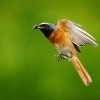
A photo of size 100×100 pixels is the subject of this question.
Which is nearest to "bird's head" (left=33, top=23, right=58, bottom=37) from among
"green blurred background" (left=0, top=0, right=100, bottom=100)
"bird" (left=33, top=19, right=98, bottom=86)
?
"bird" (left=33, top=19, right=98, bottom=86)

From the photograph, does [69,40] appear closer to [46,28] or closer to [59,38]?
[59,38]

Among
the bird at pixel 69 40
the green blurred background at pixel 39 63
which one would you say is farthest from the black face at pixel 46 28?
the green blurred background at pixel 39 63

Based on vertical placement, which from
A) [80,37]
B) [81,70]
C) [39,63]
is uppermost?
[39,63]

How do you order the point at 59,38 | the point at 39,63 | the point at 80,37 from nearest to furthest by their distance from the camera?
the point at 80,37 → the point at 59,38 → the point at 39,63

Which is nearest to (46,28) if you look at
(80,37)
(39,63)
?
(80,37)

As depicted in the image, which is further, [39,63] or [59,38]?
[39,63]

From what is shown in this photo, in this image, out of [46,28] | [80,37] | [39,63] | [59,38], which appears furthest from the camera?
[39,63]

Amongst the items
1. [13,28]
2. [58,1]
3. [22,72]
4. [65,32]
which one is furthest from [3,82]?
[65,32]

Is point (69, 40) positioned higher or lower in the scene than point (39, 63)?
lower
